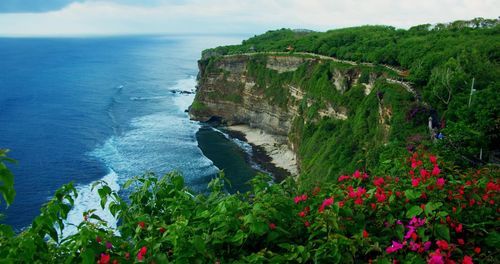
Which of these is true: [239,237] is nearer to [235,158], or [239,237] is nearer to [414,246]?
[414,246]

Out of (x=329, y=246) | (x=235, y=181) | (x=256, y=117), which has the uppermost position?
(x=329, y=246)

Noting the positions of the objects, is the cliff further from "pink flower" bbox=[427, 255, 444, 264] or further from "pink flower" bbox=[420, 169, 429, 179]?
"pink flower" bbox=[427, 255, 444, 264]

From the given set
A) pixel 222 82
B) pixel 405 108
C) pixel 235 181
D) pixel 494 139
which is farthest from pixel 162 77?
pixel 494 139

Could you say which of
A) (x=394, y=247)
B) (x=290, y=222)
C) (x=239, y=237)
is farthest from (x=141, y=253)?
(x=394, y=247)

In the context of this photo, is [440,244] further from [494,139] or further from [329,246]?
[494,139]

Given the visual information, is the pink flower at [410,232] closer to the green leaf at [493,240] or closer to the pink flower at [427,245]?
the pink flower at [427,245]

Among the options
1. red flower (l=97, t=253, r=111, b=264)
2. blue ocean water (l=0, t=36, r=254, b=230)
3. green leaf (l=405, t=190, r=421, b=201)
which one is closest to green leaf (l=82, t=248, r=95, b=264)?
red flower (l=97, t=253, r=111, b=264)

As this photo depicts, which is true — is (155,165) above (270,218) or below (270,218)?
below
